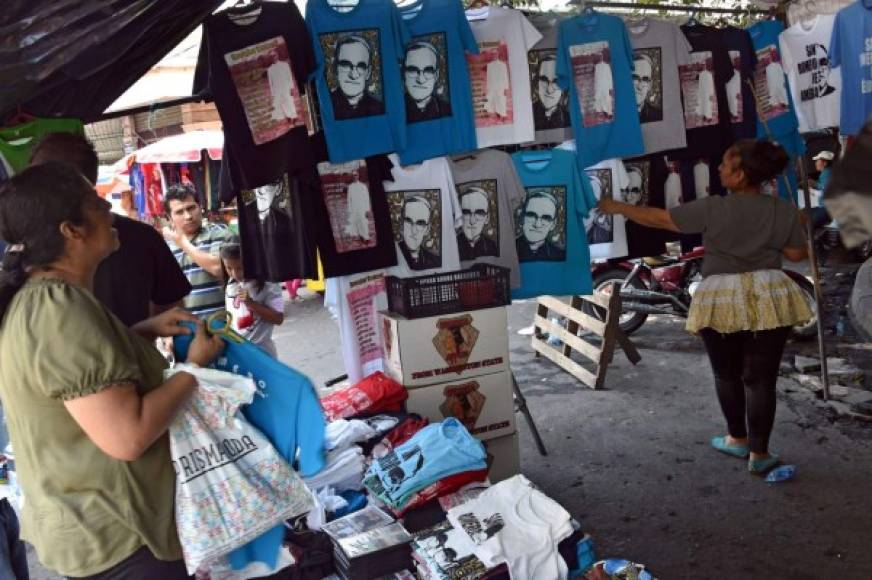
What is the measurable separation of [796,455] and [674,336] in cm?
289

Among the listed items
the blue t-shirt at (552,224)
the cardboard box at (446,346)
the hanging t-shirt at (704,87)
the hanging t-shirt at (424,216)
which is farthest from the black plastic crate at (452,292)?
the hanging t-shirt at (704,87)

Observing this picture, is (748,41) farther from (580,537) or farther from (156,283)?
(156,283)

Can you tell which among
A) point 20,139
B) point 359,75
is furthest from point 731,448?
point 20,139

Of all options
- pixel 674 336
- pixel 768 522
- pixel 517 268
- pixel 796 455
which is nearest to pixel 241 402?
pixel 517 268

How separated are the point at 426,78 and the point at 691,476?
2.90 m

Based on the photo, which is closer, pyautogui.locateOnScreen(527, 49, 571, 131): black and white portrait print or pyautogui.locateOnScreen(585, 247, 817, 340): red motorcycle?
pyautogui.locateOnScreen(527, 49, 571, 131): black and white portrait print

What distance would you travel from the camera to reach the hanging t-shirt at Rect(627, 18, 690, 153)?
4312 millimetres

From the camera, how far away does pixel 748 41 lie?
4.65 metres

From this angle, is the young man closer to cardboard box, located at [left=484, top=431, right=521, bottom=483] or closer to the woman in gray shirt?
cardboard box, located at [left=484, top=431, right=521, bottom=483]

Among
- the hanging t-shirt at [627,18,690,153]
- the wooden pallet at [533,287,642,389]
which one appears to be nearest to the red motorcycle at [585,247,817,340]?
the wooden pallet at [533,287,642,389]

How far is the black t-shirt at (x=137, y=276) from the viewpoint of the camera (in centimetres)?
278

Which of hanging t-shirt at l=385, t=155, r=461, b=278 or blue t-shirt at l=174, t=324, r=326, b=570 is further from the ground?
hanging t-shirt at l=385, t=155, r=461, b=278

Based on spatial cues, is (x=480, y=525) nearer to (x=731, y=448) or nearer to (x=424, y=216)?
(x=424, y=216)

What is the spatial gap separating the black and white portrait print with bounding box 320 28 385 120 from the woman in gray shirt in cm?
149
